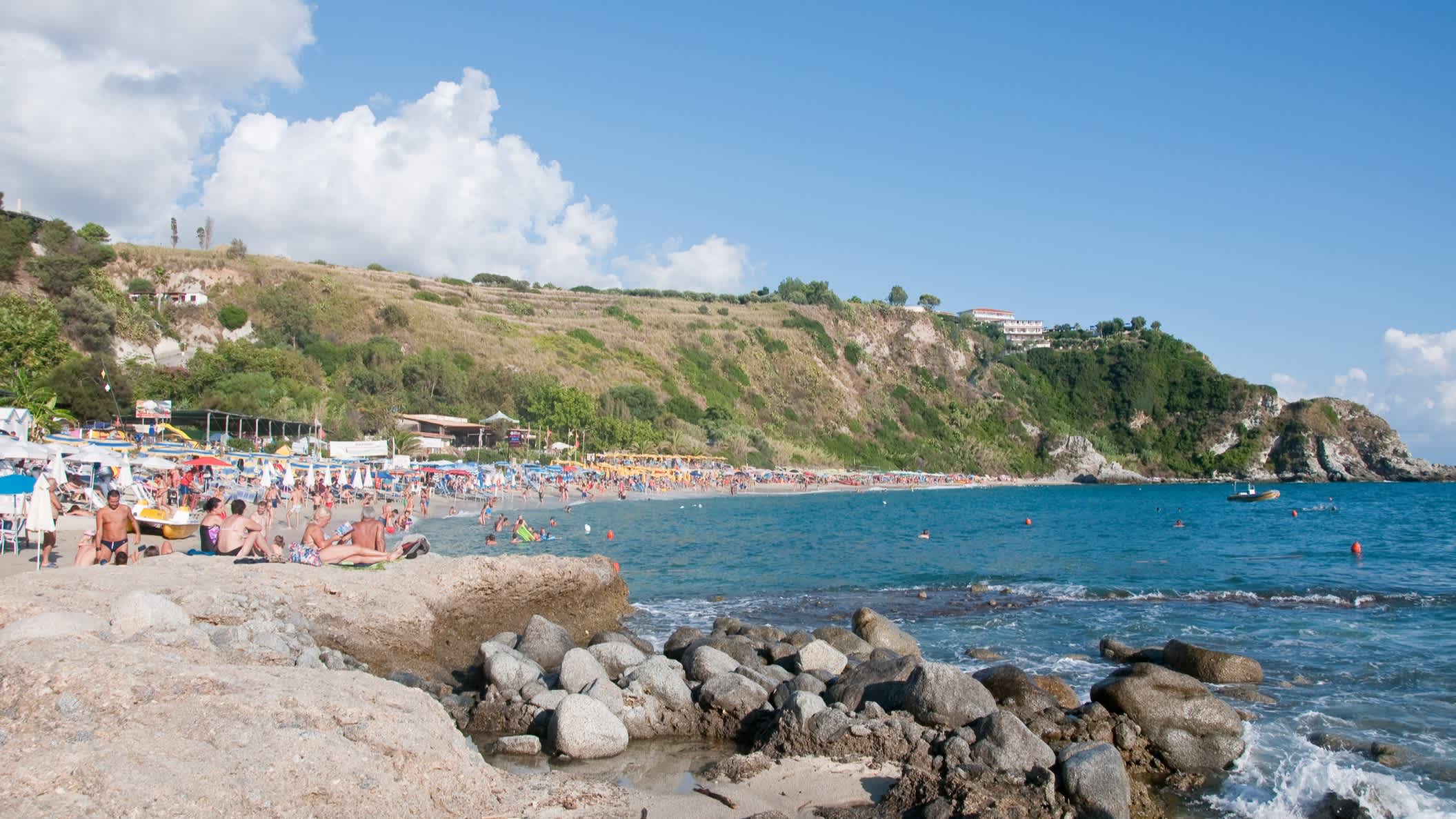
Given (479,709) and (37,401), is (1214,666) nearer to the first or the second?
(479,709)

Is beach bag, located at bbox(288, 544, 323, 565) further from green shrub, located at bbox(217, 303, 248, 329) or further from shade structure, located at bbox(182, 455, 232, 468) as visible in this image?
green shrub, located at bbox(217, 303, 248, 329)

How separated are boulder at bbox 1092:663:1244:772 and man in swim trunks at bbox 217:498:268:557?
1114 cm

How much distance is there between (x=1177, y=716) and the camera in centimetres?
887

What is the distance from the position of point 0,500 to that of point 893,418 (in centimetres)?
8884

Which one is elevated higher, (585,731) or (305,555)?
(305,555)

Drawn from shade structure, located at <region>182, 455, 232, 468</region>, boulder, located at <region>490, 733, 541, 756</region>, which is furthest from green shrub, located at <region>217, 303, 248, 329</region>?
boulder, located at <region>490, 733, 541, 756</region>

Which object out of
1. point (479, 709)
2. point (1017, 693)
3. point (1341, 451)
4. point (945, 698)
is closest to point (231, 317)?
point (479, 709)

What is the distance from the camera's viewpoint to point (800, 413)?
91688mm

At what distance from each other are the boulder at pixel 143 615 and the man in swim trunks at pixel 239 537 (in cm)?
480

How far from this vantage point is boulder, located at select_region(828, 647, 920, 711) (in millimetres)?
9031

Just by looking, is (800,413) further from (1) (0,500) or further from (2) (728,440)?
(1) (0,500)

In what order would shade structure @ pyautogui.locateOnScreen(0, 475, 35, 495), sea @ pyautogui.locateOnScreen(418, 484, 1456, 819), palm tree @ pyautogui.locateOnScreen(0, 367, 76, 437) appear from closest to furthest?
sea @ pyautogui.locateOnScreen(418, 484, 1456, 819) → shade structure @ pyautogui.locateOnScreen(0, 475, 35, 495) → palm tree @ pyautogui.locateOnScreen(0, 367, 76, 437)

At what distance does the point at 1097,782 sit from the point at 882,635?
605cm

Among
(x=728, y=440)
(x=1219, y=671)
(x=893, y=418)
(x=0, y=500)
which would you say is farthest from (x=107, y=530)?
(x=893, y=418)
